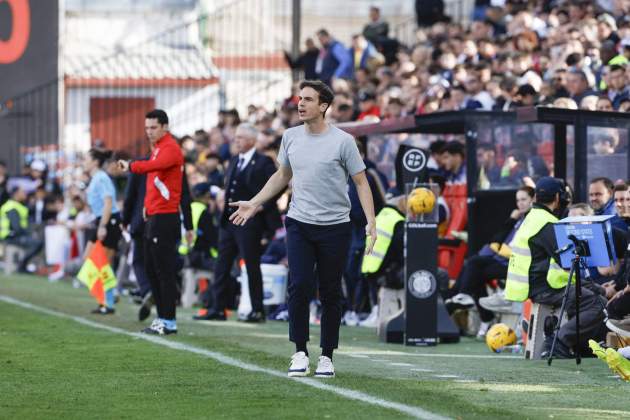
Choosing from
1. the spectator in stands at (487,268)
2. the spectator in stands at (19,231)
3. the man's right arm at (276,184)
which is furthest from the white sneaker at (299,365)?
the spectator in stands at (19,231)

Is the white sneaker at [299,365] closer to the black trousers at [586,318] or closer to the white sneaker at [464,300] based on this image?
the black trousers at [586,318]

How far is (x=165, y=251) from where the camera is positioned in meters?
15.1

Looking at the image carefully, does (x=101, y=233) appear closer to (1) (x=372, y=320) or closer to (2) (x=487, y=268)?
(1) (x=372, y=320)

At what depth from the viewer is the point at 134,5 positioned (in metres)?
40.4

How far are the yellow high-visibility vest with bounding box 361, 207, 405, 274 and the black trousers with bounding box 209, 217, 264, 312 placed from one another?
1.62 metres

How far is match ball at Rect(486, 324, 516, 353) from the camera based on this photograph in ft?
46.8

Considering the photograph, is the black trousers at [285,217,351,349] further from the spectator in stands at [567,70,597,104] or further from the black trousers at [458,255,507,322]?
the spectator in stands at [567,70,597,104]

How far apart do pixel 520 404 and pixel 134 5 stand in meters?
31.8

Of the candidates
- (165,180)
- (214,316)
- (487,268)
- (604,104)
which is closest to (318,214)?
(165,180)

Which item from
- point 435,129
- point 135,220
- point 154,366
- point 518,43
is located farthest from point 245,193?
point 518,43

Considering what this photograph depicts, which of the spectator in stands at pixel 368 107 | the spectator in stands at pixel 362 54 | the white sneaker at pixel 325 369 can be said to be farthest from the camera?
the spectator in stands at pixel 362 54

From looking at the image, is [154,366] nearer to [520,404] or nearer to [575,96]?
[520,404]

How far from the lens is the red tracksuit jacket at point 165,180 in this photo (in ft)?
49.0

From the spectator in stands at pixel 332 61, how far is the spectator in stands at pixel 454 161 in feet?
35.0
